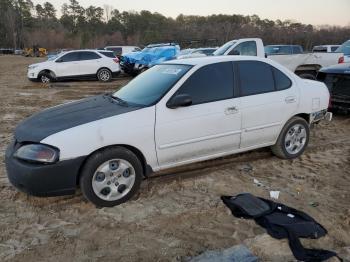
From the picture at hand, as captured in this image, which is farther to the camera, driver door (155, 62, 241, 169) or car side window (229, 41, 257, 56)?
car side window (229, 41, 257, 56)

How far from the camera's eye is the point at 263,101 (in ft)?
17.6

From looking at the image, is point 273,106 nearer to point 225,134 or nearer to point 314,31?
point 225,134

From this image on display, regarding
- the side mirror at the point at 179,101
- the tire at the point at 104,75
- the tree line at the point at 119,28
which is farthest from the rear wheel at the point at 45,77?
the tree line at the point at 119,28

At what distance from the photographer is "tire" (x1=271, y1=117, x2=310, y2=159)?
577 cm

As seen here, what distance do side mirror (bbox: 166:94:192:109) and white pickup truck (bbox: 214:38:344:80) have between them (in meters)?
8.26

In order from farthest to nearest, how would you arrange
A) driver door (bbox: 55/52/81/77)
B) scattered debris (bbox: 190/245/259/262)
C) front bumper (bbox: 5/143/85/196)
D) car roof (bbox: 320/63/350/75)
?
driver door (bbox: 55/52/81/77) < car roof (bbox: 320/63/350/75) < front bumper (bbox: 5/143/85/196) < scattered debris (bbox: 190/245/259/262)

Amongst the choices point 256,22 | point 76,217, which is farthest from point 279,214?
point 256,22

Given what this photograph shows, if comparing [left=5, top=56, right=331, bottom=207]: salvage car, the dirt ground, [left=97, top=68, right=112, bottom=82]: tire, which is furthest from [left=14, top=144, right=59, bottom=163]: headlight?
[left=97, top=68, right=112, bottom=82]: tire

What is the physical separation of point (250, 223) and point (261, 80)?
2300 millimetres

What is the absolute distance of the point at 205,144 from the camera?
16.1ft

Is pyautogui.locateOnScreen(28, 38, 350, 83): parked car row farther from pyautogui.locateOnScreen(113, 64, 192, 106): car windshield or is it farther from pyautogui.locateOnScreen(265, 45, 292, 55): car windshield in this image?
pyautogui.locateOnScreen(113, 64, 192, 106): car windshield

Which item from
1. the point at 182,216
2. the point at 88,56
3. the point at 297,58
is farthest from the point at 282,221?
the point at 88,56

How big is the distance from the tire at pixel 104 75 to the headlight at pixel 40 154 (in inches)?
561

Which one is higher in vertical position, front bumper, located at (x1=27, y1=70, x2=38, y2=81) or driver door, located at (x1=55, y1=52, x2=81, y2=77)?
driver door, located at (x1=55, y1=52, x2=81, y2=77)
